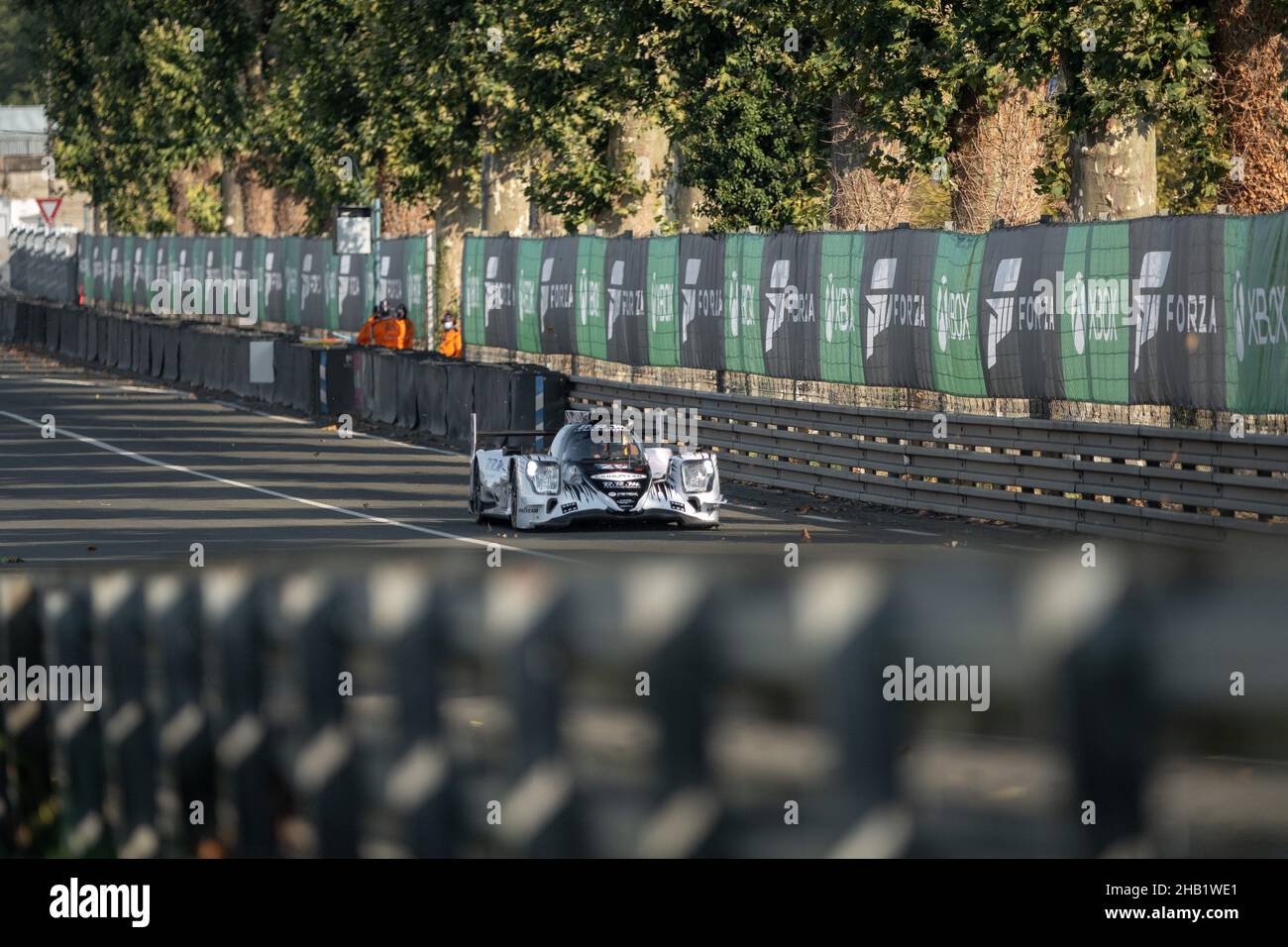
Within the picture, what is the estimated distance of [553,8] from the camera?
45.5 meters

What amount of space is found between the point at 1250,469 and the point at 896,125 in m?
11.5

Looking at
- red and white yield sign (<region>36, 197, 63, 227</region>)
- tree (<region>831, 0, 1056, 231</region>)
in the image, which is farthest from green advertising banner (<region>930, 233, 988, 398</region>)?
red and white yield sign (<region>36, 197, 63, 227</region>)

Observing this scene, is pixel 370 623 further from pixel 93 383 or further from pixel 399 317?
pixel 93 383

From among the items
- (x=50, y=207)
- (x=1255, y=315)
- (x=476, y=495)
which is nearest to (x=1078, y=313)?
(x=1255, y=315)

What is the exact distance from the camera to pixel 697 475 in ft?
Result: 73.2

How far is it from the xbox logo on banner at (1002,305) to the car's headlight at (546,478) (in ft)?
15.2

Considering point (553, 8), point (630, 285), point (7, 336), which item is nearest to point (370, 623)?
point (630, 285)

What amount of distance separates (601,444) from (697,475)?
3.22 feet

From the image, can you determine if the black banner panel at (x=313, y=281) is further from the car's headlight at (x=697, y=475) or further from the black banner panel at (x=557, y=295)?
the car's headlight at (x=697, y=475)

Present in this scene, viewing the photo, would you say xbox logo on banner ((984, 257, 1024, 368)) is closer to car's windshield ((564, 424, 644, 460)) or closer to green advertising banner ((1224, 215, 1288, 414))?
green advertising banner ((1224, 215, 1288, 414))

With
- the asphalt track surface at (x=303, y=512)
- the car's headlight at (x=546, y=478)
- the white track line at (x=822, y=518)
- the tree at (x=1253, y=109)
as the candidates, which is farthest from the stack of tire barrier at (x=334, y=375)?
the tree at (x=1253, y=109)

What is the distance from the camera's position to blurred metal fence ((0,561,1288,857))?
208 inches

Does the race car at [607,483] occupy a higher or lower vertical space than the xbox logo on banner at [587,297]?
lower

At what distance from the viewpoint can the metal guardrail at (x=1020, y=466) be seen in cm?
1888
